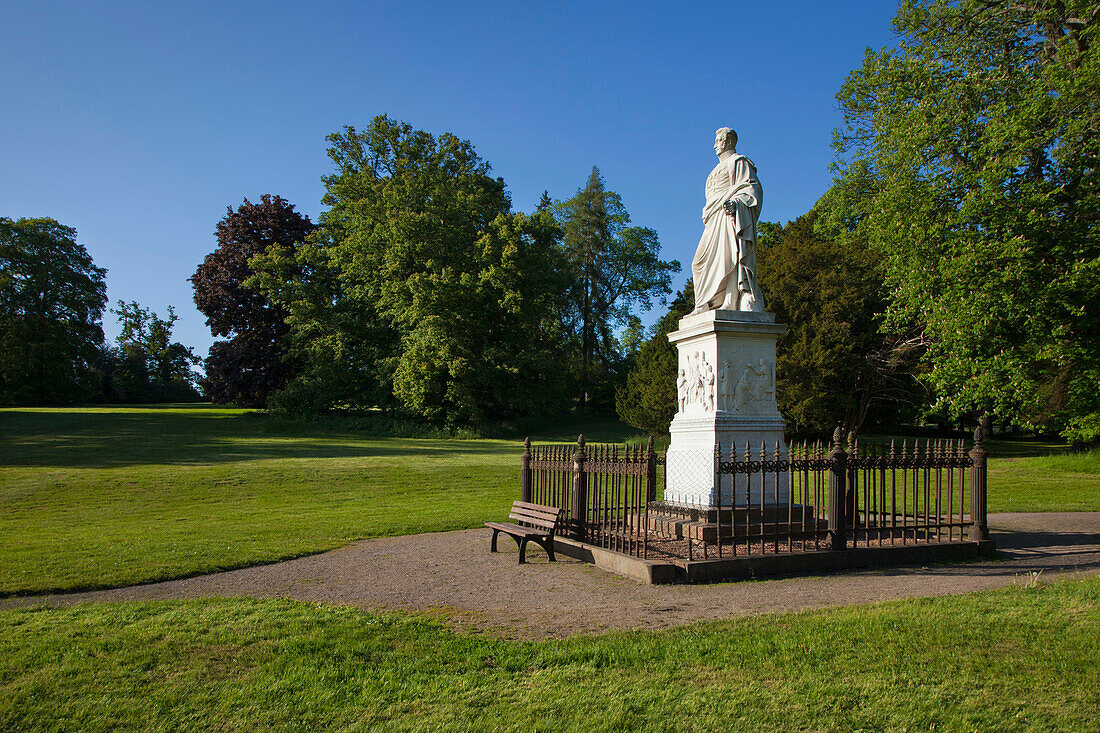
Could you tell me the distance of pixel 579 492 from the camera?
31.3 feet

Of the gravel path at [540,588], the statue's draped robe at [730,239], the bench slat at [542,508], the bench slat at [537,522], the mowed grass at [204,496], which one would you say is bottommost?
the mowed grass at [204,496]

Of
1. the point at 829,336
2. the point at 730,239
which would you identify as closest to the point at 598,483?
the point at 730,239

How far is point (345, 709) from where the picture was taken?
4.08 m

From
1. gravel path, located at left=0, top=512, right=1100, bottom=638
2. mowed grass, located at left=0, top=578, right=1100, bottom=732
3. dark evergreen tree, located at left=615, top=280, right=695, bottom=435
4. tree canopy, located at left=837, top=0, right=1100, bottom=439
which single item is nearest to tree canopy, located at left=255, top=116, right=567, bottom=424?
dark evergreen tree, located at left=615, top=280, right=695, bottom=435

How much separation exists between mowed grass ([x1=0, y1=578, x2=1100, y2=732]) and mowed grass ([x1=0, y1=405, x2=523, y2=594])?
3.15m

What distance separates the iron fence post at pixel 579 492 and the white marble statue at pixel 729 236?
2.84 metres

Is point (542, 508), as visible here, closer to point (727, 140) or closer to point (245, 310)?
point (727, 140)

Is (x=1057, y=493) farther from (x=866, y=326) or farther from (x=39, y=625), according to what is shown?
(x=39, y=625)

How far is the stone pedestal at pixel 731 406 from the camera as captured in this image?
30.9 ft

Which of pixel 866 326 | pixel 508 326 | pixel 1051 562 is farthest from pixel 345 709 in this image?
pixel 508 326

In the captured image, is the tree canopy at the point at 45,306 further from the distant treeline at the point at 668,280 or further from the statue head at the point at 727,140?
the statue head at the point at 727,140

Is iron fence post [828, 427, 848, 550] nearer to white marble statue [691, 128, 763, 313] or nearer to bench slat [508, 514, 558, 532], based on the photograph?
white marble statue [691, 128, 763, 313]

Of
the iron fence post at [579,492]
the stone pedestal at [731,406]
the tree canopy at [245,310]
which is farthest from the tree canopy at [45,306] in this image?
the stone pedestal at [731,406]

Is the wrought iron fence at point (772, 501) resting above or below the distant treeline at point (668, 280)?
below
